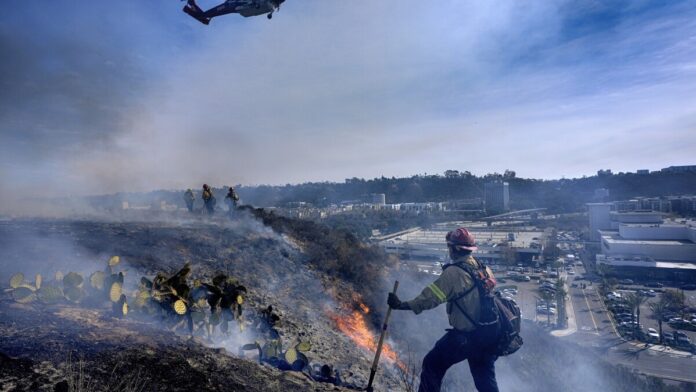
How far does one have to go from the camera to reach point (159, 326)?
5844 millimetres

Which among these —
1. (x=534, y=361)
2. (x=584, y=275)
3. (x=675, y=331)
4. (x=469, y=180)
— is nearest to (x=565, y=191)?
(x=469, y=180)

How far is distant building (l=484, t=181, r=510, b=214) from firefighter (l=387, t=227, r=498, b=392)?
275 ft

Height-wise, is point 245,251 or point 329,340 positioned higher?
point 245,251

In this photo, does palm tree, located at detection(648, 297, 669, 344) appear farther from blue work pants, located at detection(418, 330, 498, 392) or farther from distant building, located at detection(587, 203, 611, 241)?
distant building, located at detection(587, 203, 611, 241)

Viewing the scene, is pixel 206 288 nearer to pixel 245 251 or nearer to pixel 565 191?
pixel 245 251

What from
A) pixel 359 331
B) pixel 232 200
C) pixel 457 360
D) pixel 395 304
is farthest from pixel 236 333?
pixel 232 200

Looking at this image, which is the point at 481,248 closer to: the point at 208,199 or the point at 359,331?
the point at 208,199

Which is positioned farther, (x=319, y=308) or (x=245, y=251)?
(x=245, y=251)

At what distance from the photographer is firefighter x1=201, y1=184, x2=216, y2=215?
1793 centimetres

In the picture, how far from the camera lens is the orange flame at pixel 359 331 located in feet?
33.2

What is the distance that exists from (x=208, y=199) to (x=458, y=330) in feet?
53.6

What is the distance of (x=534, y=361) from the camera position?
1297 cm

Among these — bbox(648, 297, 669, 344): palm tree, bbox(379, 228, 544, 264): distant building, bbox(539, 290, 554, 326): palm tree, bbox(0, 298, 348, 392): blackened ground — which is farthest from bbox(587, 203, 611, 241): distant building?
bbox(0, 298, 348, 392): blackened ground

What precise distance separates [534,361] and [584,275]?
33227 mm
